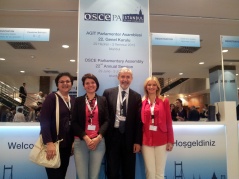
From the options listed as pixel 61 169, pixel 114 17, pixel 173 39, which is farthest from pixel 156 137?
pixel 173 39

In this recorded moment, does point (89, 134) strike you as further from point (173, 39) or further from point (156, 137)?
point (173, 39)

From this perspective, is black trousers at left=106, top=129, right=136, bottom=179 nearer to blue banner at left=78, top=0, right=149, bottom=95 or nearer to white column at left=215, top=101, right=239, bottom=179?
blue banner at left=78, top=0, right=149, bottom=95

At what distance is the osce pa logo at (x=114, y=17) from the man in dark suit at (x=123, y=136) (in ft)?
3.46

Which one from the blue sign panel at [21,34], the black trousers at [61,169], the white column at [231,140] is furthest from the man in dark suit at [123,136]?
the blue sign panel at [21,34]

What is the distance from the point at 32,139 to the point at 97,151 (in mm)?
1169

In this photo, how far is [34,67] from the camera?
1030 cm

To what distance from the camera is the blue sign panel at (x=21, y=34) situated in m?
4.19

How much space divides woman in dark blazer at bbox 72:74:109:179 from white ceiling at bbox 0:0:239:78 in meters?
2.45

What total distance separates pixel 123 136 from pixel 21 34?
270 centimetres

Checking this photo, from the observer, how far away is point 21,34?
4258 millimetres

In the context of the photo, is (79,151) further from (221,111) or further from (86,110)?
(221,111)

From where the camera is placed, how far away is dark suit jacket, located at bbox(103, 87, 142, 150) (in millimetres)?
2771

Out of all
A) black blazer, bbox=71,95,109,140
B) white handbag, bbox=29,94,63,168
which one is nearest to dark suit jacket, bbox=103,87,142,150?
black blazer, bbox=71,95,109,140

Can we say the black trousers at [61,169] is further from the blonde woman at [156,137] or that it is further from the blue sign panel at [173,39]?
the blue sign panel at [173,39]
